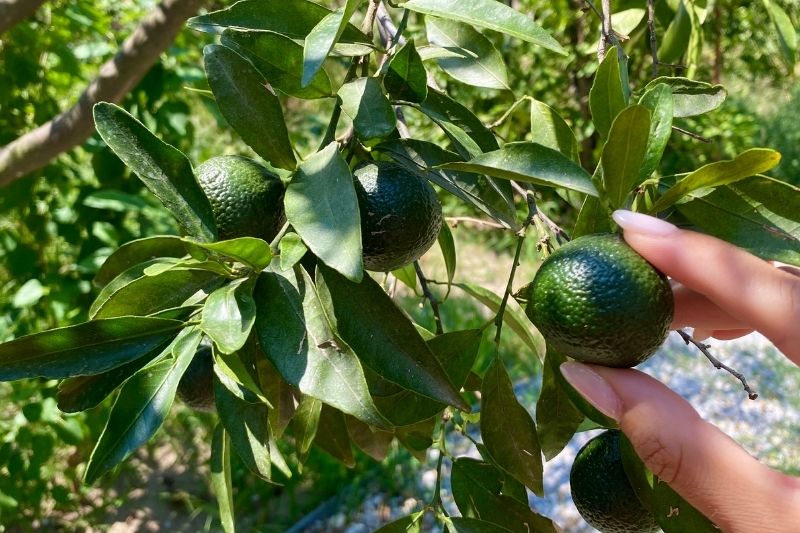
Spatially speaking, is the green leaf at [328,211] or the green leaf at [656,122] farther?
the green leaf at [656,122]

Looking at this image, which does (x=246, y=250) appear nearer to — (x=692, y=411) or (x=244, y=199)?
(x=244, y=199)

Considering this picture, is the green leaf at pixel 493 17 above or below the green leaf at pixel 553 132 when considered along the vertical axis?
above

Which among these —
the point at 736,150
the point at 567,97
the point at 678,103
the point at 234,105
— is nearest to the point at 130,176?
the point at 234,105

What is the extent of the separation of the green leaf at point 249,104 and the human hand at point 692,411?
334 millimetres

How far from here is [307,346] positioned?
0.60m

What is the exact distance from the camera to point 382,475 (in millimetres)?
2578

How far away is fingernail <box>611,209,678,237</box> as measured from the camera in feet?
2.17

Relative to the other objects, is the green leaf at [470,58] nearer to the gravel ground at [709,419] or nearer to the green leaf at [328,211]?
the green leaf at [328,211]

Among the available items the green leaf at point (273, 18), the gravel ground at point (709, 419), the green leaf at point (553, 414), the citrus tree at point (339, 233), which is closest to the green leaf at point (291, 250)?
the citrus tree at point (339, 233)

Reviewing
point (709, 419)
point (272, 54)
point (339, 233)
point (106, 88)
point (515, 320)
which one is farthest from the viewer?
point (709, 419)

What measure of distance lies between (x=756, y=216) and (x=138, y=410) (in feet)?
1.88

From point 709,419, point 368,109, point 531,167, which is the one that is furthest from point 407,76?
point 709,419

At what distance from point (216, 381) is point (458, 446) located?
2201 mm

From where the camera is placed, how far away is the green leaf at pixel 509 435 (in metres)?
0.76
